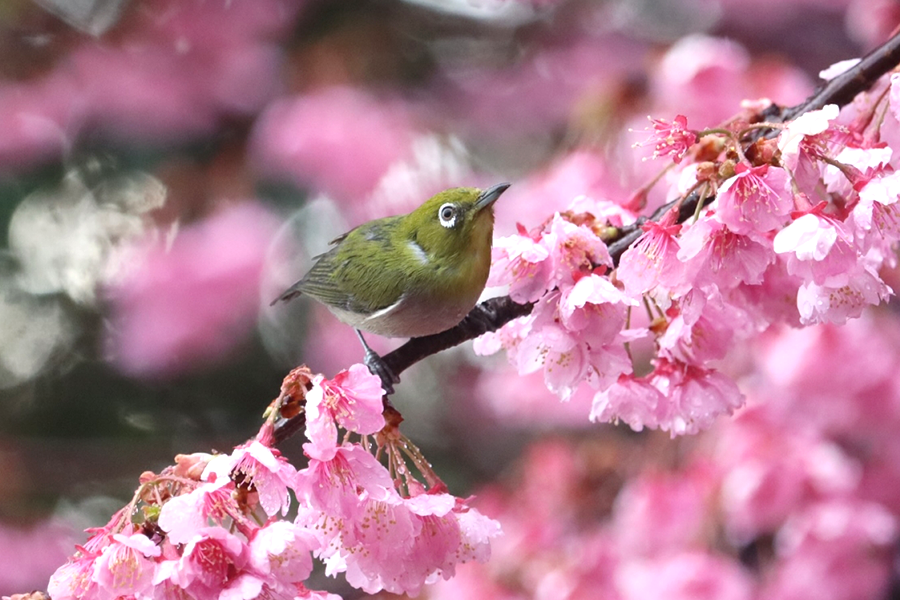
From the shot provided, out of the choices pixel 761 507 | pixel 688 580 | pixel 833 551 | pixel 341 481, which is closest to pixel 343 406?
pixel 341 481

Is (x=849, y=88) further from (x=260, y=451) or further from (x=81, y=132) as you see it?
(x=81, y=132)

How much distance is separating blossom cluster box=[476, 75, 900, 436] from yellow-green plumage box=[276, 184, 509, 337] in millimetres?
58

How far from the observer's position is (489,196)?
83 cm

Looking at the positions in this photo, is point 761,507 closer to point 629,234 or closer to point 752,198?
point 629,234

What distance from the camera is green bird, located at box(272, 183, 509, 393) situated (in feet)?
2.70

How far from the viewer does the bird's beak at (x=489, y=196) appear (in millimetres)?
823

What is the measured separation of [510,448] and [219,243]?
1.41m

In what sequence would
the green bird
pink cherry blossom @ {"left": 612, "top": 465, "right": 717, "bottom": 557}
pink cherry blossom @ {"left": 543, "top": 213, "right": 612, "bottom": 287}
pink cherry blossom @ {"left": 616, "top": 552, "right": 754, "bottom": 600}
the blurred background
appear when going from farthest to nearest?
1. the blurred background
2. pink cherry blossom @ {"left": 612, "top": 465, "right": 717, "bottom": 557}
3. pink cherry blossom @ {"left": 616, "top": 552, "right": 754, "bottom": 600}
4. the green bird
5. pink cherry blossom @ {"left": 543, "top": 213, "right": 612, "bottom": 287}

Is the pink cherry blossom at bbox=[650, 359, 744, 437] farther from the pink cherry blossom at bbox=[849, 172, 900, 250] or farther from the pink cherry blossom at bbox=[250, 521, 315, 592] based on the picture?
the pink cherry blossom at bbox=[250, 521, 315, 592]

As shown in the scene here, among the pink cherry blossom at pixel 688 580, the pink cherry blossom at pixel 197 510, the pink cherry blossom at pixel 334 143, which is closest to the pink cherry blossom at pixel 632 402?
the pink cherry blossom at pixel 197 510

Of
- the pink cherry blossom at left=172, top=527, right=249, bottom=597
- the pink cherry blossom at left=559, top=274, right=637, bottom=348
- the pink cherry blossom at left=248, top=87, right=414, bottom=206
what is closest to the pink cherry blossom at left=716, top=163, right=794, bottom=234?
the pink cherry blossom at left=559, top=274, right=637, bottom=348

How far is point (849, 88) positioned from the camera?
2.51 ft

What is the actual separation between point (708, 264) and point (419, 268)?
319mm

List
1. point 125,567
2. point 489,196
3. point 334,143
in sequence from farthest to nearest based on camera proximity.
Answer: point 334,143 < point 489,196 < point 125,567
